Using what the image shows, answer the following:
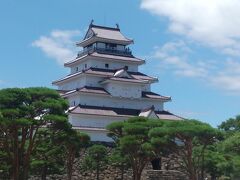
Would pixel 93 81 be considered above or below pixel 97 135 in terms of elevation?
above

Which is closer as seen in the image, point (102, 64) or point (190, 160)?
point (190, 160)

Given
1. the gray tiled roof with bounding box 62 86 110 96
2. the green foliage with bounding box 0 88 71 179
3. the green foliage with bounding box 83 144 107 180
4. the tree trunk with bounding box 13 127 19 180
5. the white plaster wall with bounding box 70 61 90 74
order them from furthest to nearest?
the white plaster wall with bounding box 70 61 90 74 → the gray tiled roof with bounding box 62 86 110 96 → the green foliage with bounding box 83 144 107 180 → the tree trunk with bounding box 13 127 19 180 → the green foliage with bounding box 0 88 71 179

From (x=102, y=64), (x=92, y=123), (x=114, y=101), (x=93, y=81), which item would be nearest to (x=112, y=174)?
(x=92, y=123)

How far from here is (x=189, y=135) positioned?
33.0 metres

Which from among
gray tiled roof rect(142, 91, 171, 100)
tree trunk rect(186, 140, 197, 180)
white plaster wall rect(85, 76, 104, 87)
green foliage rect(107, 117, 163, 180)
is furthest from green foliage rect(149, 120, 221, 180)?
gray tiled roof rect(142, 91, 171, 100)

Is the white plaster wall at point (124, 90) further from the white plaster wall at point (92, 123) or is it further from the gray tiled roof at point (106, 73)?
the white plaster wall at point (92, 123)

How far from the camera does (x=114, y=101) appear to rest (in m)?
56.0

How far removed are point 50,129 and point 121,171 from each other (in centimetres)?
1727

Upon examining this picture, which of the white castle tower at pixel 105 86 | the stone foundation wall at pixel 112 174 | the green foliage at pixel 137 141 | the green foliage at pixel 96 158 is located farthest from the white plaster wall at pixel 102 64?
the green foliage at pixel 137 141

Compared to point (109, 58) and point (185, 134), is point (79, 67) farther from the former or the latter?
point (185, 134)

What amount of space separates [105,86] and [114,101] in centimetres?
207

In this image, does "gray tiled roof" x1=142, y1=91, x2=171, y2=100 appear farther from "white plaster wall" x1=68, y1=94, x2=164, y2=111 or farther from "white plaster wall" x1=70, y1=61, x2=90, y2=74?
"white plaster wall" x1=70, y1=61, x2=90, y2=74

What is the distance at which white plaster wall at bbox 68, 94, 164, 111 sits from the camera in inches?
2138

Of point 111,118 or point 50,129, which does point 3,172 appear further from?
point 111,118
